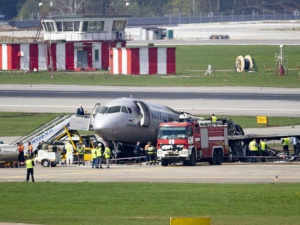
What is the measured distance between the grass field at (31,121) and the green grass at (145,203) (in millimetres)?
31837

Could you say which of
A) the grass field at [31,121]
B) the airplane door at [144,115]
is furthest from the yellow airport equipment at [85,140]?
the grass field at [31,121]

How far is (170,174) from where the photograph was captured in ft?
173

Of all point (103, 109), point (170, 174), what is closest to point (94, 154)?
point (103, 109)

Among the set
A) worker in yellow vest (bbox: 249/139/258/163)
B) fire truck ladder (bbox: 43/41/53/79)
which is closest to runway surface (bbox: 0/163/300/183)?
worker in yellow vest (bbox: 249/139/258/163)

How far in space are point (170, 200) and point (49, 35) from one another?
109m

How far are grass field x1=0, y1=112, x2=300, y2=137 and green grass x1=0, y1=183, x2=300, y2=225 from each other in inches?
1253

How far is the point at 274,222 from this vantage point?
3362 centimetres

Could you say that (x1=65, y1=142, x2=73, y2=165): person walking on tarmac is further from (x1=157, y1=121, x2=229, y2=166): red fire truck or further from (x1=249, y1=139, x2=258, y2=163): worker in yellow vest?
(x1=249, y1=139, x2=258, y2=163): worker in yellow vest

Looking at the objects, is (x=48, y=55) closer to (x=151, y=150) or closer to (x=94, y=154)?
(x=151, y=150)

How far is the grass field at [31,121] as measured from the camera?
3105 inches

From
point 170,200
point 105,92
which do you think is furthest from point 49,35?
point 170,200

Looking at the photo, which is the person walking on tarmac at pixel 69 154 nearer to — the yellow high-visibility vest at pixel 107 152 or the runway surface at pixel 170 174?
the runway surface at pixel 170 174

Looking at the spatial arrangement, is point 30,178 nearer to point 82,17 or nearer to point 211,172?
point 211,172

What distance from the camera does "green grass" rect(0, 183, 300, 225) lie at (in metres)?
34.8
